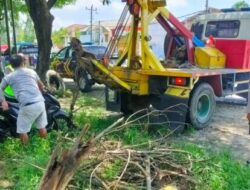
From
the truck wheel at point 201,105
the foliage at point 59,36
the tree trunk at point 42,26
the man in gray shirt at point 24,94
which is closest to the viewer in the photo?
the man in gray shirt at point 24,94

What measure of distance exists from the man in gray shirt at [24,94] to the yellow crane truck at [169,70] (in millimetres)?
1664

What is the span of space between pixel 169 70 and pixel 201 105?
3.31 feet

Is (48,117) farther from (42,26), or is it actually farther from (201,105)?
(42,26)

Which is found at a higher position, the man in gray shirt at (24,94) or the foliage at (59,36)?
the man in gray shirt at (24,94)

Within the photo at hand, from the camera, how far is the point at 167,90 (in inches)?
300

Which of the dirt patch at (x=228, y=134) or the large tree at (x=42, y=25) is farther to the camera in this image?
the large tree at (x=42, y=25)

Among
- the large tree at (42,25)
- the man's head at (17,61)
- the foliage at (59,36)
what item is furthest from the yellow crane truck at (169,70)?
the foliage at (59,36)

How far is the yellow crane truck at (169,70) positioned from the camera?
7520 mm

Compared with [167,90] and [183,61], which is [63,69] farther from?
[167,90]

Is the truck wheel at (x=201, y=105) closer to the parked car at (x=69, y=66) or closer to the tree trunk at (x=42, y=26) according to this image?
the tree trunk at (x=42, y=26)

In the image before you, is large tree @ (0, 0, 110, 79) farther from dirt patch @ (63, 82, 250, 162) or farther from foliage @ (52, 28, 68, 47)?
foliage @ (52, 28, 68, 47)

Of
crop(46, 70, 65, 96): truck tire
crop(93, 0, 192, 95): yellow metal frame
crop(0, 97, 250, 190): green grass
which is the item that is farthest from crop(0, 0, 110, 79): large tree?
crop(0, 97, 250, 190): green grass

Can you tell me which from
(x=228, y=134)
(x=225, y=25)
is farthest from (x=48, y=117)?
(x=225, y=25)

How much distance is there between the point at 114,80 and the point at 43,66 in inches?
177
